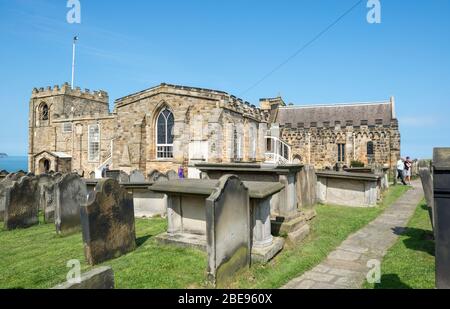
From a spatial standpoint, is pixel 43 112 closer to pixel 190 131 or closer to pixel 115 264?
pixel 190 131

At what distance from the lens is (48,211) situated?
413 inches

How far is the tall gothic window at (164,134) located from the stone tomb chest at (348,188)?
1217cm

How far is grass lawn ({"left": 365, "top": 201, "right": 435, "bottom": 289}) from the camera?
4738mm

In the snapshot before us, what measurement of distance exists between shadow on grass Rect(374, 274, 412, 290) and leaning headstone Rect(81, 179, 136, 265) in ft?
15.3

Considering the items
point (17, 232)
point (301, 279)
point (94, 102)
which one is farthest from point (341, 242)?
point (94, 102)

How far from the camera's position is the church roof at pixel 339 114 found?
117 ft

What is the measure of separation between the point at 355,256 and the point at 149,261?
12.9 ft

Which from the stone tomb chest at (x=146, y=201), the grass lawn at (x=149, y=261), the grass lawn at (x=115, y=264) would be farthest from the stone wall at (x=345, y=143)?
the grass lawn at (x=115, y=264)

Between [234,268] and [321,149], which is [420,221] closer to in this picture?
[234,268]

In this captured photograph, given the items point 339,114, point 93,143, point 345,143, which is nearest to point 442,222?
point 345,143

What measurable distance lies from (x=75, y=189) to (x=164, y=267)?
4842 mm

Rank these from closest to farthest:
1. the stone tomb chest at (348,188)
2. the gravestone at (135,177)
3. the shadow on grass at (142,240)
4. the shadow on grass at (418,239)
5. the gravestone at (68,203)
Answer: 1. the shadow on grass at (418,239)
2. the shadow on grass at (142,240)
3. the gravestone at (68,203)
4. the stone tomb chest at (348,188)
5. the gravestone at (135,177)

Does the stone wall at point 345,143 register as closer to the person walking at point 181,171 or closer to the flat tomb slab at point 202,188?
the person walking at point 181,171

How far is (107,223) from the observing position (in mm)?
6289
